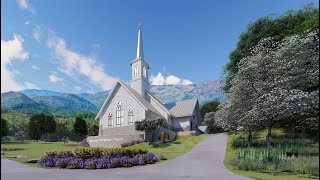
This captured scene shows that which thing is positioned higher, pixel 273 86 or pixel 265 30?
pixel 265 30

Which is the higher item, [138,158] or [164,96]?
[164,96]

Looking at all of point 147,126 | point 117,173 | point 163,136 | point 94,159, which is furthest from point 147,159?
point 163,136

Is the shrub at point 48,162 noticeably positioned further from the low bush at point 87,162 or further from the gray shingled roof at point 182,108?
the gray shingled roof at point 182,108

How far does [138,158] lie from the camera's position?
2062cm

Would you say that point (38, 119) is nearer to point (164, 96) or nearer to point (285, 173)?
point (285, 173)

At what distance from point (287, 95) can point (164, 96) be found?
468 feet

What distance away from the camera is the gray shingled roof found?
171 feet

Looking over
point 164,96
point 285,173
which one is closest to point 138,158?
point 285,173

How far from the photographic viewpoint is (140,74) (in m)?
54.4

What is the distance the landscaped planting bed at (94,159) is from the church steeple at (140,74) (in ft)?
103

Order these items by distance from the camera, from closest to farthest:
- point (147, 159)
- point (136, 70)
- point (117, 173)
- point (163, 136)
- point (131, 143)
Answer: point (117, 173) < point (147, 159) < point (131, 143) < point (163, 136) < point (136, 70)

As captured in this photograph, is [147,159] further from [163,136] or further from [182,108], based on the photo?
[182,108]

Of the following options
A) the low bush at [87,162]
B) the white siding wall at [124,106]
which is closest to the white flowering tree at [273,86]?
the low bush at [87,162]

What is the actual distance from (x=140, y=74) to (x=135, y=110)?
31.2 feet
